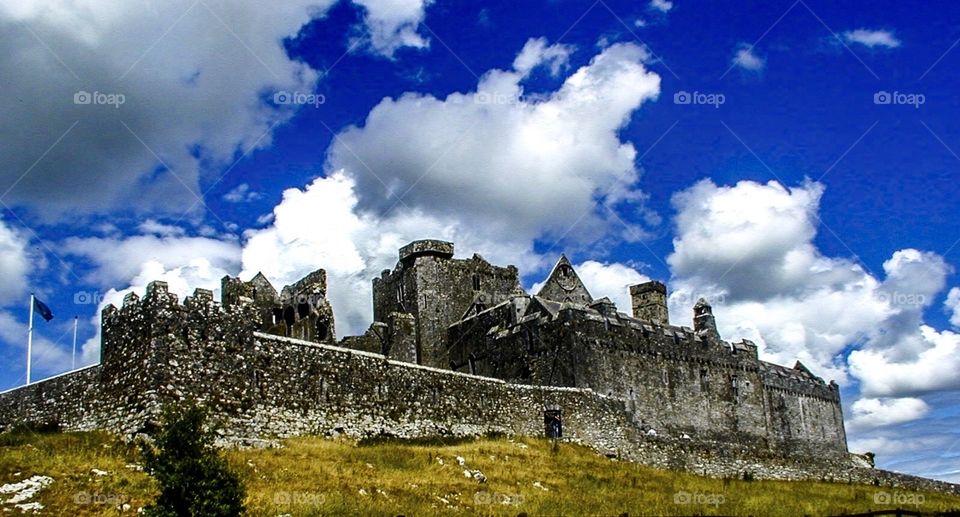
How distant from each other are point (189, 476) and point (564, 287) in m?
47.4

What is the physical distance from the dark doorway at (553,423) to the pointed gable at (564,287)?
60.3 ft

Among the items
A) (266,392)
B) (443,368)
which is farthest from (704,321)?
(266,392)

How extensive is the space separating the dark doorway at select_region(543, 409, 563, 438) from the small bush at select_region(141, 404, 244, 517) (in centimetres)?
2586

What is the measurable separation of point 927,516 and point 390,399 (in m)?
22.3

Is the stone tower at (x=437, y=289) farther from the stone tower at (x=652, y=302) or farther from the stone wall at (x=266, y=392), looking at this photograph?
the stone wall at (x=266, y=392)

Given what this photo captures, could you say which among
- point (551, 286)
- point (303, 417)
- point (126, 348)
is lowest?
point (303, 417)

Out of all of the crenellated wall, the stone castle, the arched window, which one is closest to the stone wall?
the stone castle

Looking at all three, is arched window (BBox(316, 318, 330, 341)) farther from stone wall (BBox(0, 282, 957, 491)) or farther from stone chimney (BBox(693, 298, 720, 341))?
stone chimney (BBox(693, 298, 720, 341))

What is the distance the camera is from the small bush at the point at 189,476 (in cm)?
2442

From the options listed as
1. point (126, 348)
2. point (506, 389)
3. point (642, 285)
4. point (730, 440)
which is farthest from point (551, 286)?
point (126, 348)

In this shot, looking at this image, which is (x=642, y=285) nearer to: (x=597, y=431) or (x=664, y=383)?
(x=664, y=383)

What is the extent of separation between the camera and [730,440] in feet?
211

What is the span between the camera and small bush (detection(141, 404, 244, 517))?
24.4 metres

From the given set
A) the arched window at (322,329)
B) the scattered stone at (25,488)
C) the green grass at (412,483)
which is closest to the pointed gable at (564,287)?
the arched window at (322,329)
